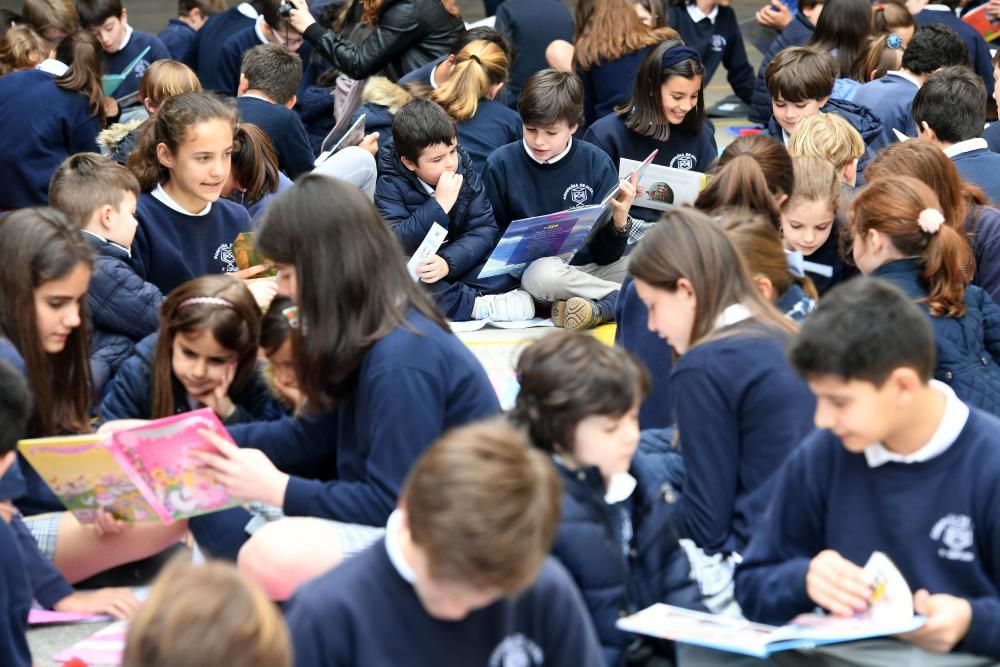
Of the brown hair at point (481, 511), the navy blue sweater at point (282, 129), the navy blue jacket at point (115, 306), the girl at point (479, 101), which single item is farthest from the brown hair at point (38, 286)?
the girl at point (479, 101)

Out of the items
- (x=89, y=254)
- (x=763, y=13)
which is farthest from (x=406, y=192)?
(x=763, y=13)

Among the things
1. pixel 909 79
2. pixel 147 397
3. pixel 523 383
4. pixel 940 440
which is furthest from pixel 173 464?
pixel 909 79

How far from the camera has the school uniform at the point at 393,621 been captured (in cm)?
207

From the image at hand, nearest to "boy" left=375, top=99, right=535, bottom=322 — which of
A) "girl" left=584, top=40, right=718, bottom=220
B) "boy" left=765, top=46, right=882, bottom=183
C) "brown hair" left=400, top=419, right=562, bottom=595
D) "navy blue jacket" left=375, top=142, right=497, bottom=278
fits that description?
"navy blue jacket" left=375, top=142, right=497, bottom=278

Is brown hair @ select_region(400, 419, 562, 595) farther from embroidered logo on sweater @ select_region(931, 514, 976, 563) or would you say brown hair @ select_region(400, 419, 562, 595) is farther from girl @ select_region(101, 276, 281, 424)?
girl @ select_region(101, 276, 281, 424)

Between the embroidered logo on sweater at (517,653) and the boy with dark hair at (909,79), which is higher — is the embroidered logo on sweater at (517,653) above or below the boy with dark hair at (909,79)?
above

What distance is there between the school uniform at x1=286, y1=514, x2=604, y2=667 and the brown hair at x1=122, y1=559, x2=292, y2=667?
0.34m

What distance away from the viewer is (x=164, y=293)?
4.59 metres

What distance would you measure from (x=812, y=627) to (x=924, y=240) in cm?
182

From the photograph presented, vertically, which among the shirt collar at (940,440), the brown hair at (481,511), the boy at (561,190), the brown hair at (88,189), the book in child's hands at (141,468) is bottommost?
the boy at (561,190)

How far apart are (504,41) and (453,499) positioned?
488cm

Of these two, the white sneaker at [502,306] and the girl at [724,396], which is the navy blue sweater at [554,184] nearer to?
the white sneaker at [502,306]

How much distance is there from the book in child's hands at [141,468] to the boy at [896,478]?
4.31 feet

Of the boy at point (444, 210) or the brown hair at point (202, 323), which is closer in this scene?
the brown hair at point (202, 323)
